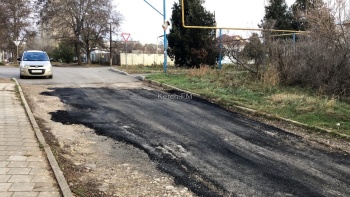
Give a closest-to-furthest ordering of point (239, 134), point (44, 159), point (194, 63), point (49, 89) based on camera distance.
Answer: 1. point (44, 159)
2. point (239, 134)
3. point (49, 89)
4. point (194, 63)

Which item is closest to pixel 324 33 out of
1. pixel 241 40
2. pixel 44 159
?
pixel 241 40

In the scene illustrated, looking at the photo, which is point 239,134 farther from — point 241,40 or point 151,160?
point 241,40

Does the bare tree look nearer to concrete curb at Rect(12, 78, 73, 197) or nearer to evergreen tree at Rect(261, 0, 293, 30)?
evergreen tree at Rect(261, 0, 293, 30)

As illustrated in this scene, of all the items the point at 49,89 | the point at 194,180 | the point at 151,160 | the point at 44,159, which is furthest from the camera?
the point at 49,89

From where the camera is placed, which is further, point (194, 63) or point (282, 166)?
point (194, 63)

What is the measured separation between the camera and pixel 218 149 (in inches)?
253

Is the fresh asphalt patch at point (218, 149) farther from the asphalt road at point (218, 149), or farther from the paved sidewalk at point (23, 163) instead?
the paved sidewalk at point (23, 163)

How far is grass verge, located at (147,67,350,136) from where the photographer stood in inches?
348

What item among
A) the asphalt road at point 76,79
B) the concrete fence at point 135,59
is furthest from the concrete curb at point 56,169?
the concrete fence at point 135,59

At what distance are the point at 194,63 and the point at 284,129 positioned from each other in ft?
54.9

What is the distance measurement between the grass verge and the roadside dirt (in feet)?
15.4

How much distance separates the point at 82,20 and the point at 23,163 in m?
43.6

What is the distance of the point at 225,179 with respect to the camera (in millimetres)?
4996

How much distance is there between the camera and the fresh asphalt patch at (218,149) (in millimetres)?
4855
